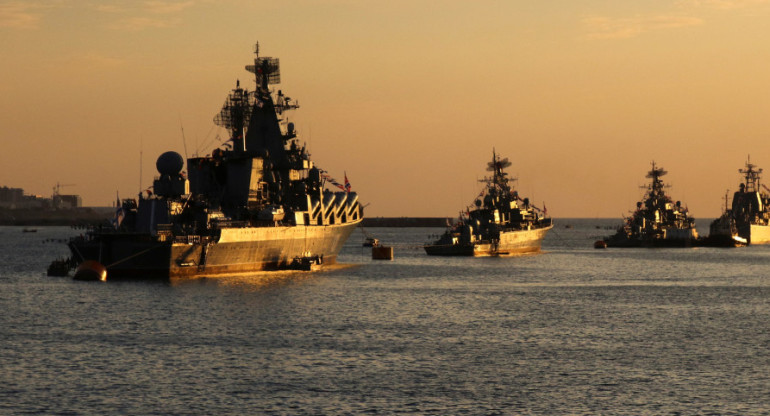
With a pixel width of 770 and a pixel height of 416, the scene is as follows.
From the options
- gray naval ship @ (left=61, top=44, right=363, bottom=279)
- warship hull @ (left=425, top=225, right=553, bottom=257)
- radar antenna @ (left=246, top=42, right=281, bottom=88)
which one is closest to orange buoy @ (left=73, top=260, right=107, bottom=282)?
gray naval ship @ (left=61, top=44, right=363, bottom=279)

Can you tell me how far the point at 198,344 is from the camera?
51.9 metres

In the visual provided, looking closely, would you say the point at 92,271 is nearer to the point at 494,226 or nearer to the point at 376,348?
the point at 376,348

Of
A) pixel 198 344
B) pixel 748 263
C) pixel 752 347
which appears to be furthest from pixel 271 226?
pixel 748 263

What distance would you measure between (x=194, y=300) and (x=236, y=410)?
3711 cm

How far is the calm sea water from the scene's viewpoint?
126 feet

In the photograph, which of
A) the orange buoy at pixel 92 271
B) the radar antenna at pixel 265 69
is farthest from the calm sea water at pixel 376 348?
the radar antenna at pixel 265 69

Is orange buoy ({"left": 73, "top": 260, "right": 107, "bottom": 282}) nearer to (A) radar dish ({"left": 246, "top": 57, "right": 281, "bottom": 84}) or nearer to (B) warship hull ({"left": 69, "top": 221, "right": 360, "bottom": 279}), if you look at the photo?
(B) warship hull ({"left": 69, "top": 221, "right": 360, "bottom": 279})

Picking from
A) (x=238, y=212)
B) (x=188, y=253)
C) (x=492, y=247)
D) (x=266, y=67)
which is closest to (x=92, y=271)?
(x=188, y=253)

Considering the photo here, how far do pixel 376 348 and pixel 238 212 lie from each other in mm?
54430

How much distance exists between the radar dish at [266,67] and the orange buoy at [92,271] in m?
37.5

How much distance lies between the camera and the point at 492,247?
152375mm

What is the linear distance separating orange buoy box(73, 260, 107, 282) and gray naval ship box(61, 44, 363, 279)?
0.31ft

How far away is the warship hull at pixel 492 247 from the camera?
493 feet

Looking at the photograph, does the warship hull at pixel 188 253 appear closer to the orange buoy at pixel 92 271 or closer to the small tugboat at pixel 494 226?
the orange buoy at pixel 92 271
